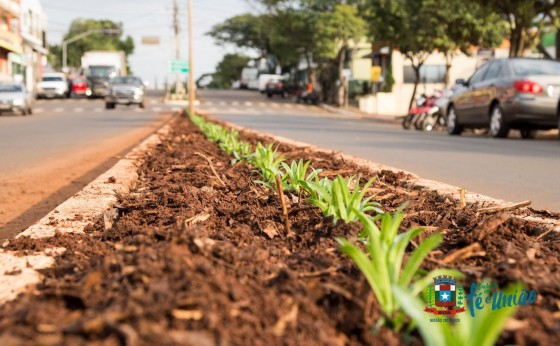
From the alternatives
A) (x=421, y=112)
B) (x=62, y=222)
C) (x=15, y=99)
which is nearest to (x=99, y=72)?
(x=15, y=99)

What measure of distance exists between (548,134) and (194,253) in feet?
54.7

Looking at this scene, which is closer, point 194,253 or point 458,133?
point 194,253

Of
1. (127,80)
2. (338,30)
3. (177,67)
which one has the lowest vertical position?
(127,80)

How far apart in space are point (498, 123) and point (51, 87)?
4511 centimetres

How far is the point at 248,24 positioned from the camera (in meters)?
93.6

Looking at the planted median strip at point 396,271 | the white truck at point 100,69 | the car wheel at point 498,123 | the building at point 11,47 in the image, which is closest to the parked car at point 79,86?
the white truck at point 100,69

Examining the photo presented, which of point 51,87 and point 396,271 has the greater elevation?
point 396,271

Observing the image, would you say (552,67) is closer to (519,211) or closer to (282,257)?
(519,211)

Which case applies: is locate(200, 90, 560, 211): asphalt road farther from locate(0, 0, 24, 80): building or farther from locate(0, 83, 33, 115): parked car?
locate(0, 0, 24, 80): building

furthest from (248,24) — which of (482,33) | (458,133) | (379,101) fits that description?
(458,133)

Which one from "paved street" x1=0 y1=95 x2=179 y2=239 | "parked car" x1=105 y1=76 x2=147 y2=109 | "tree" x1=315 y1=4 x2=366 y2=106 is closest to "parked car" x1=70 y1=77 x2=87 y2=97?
"tree" x1=315 y1=4 x2=366 y2=106

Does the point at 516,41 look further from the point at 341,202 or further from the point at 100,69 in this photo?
the point at 100,69

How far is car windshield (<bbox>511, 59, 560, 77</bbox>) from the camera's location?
49.4 feet

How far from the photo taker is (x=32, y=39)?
217 feet
